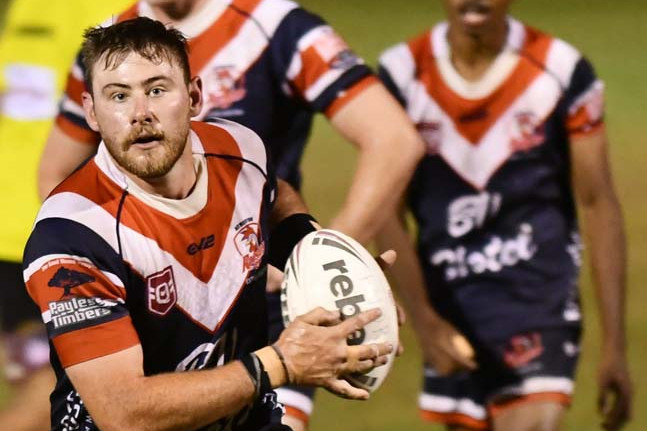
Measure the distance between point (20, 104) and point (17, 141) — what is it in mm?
129

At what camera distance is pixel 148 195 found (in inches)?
155

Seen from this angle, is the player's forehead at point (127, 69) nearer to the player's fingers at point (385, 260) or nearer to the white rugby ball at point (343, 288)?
the white rugby ball at point (343, 288)

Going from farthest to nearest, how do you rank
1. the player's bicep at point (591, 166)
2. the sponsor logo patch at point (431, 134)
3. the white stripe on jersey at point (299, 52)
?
1. the sponsor logo patch at point (431, 134)
2. the player's bicep at point (591, 166)
3. the white stripe on jersey at point (299, 52)

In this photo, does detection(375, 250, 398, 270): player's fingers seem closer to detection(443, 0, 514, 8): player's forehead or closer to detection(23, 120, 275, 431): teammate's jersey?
detection(23, 120, 275, 431): teammate's jersey

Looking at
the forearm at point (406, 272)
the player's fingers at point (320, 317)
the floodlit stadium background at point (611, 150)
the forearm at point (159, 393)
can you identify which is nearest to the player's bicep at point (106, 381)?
the forearm at point (159, 393)

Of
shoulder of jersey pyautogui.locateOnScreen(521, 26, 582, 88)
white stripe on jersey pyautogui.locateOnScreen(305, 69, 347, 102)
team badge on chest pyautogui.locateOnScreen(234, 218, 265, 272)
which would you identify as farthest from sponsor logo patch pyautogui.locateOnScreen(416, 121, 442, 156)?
team badge on chest pyautogui.locateOnScreen(234, 218, 265, 272)

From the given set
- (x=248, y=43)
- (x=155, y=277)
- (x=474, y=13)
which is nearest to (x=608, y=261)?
(x=474, y=13)

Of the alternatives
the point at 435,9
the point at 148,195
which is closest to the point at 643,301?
the point at 148,195

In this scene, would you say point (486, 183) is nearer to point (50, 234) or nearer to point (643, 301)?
point (50, 234)

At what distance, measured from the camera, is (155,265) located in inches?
153

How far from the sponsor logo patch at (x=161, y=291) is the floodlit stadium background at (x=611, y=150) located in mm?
2831

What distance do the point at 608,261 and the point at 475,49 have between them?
35.3 inches

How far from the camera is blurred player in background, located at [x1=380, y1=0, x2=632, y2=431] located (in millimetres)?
5770

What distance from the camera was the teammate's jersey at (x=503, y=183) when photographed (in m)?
5.80
